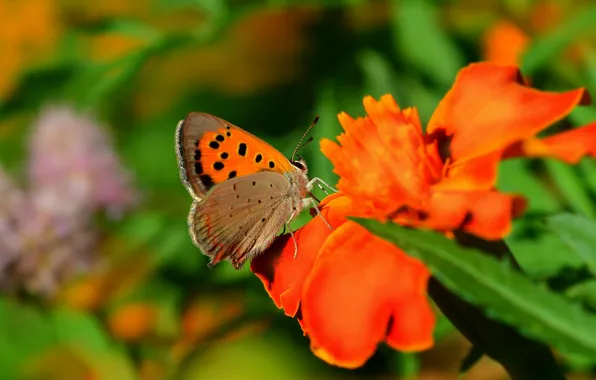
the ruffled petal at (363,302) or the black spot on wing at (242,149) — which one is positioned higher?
the black spot on wing at (242,149)

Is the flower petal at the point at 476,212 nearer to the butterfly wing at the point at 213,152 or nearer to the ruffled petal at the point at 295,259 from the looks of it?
the ruffled petal at the point at 295,259

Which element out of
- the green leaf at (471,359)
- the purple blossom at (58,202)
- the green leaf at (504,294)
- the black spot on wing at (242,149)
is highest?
the green leaf at (504,294)

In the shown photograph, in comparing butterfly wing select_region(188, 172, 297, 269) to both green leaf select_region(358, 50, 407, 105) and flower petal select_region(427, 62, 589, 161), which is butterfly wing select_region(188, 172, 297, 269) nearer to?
flower petal select_region(427, 62, 589, 161)

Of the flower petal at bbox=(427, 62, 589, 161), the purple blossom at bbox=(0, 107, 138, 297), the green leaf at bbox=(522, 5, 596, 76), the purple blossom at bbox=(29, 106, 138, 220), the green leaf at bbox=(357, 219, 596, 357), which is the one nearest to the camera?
the green leaf at bbox=(357, 219, 596, 357)

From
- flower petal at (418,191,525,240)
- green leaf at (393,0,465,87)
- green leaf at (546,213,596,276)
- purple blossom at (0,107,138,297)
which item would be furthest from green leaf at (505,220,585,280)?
purple blossom at (0,107,138,297)

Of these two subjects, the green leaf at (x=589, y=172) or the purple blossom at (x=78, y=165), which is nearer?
the green leaf at (x=589, y=172)

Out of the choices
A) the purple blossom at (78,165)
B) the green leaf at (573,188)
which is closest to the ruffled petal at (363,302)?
the green leaf at (573,188)
